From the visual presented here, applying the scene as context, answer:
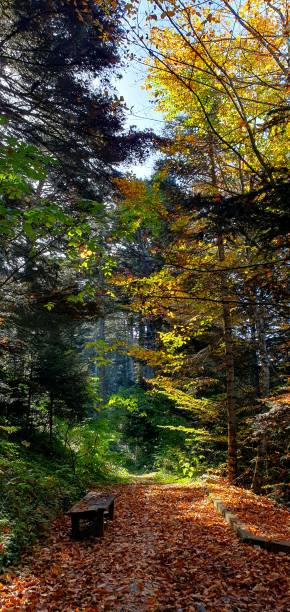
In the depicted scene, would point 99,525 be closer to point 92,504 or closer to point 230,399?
point 92,504

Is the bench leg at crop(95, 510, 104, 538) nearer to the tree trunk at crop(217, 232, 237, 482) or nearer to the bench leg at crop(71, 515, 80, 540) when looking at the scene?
the bench leg at crop(71, 515, 80, 540)

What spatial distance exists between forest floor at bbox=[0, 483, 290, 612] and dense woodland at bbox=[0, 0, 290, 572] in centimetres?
68

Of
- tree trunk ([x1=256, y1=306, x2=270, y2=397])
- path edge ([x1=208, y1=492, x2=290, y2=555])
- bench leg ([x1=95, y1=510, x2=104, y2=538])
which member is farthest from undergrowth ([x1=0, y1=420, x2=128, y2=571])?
tree trunk ([x1=256, y1=306, x2=270, y2=397])

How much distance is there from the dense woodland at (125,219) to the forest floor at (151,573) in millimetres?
682

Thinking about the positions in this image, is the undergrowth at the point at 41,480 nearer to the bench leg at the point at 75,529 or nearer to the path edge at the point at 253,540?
the bench leg at the point at 75,529

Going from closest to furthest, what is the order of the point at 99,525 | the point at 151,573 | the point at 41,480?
the point at 151,573 < the point at 99,525 < the point at 41,480

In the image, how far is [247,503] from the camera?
8391mm

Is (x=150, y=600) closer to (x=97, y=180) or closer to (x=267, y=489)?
(x=267, y=489)

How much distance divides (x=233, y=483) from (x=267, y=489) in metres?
1.00

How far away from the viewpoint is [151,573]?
5051 mm

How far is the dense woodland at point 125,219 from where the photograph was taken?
4.89 meters

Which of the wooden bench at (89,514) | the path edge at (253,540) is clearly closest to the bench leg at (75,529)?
the wooden bench at (89,514)

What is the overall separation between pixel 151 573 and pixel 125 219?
5.01m

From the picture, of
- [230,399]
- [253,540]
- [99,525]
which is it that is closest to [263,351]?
[230,399]
